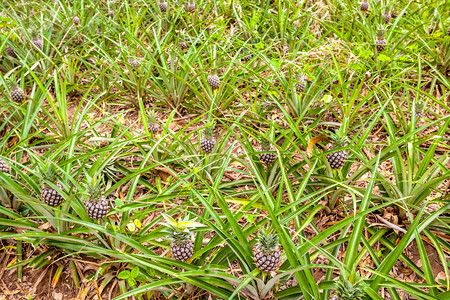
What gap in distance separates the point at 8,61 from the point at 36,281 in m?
2.52

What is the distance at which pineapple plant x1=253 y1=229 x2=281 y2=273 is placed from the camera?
126cm

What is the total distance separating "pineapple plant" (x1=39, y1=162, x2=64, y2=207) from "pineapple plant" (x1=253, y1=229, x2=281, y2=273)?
3.37 feet

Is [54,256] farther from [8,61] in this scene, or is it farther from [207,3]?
[207,3]

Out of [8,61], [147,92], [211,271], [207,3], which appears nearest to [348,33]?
[207,3]

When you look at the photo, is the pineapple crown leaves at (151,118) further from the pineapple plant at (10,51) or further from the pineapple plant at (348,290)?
the pineapple plant at (10,51)

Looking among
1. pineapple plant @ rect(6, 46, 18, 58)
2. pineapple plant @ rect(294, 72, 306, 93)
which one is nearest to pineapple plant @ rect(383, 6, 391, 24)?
pineapple plant @ rect(294, 72, 306, 93)

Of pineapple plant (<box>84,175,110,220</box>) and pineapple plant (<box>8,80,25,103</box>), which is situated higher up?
pineapple plant (<box>84,175,110,220</box>)

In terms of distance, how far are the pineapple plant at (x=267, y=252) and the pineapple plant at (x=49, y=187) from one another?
40.5 inches

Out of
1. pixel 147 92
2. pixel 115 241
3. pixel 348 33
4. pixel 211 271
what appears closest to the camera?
pixel 211 271

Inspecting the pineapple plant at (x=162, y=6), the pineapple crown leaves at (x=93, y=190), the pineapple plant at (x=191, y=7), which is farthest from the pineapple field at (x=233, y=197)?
the pineapple plant at (x=162, y=6)

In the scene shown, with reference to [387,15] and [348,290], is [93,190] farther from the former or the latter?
[387,15]

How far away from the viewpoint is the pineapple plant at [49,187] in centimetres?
156

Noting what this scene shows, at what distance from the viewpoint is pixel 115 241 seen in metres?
1.68

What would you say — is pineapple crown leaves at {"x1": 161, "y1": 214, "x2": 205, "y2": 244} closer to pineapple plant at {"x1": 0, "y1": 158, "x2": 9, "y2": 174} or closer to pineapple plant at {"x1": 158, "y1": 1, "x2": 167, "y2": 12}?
pineapple plant at {"x1": 0, "y1": 158, "x2": 9, "y2": 174}
